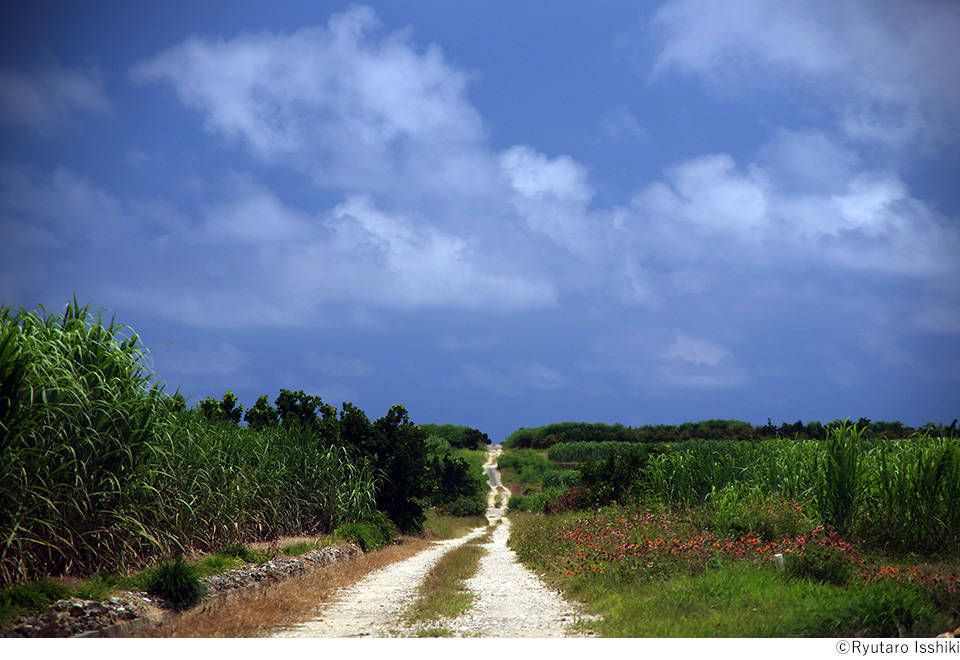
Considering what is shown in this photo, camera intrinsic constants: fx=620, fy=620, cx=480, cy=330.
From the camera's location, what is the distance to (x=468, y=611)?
7949mm

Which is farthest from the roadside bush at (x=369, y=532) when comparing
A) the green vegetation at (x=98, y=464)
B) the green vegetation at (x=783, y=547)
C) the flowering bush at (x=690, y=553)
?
the flowering bush at (x=690, y=553)

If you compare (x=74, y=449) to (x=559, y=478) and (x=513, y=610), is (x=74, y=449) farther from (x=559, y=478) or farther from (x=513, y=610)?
(x=559, y=478)

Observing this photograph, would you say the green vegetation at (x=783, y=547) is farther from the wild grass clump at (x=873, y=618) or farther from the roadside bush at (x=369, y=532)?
the roadside bush at (x=369, y=532)

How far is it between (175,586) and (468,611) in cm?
359

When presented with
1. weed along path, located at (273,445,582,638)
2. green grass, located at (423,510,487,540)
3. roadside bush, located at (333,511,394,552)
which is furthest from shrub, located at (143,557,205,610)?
green grass, located at (423,510,487,540)

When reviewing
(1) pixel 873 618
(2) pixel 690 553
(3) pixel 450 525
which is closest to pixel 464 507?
(3) pixel 450 525

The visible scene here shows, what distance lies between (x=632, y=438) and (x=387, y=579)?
247 ft

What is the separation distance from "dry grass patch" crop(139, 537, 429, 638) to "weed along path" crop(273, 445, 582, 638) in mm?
255

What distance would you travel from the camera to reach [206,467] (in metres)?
11.4

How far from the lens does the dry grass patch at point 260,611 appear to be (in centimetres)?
664

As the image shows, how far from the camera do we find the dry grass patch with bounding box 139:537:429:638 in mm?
6641
